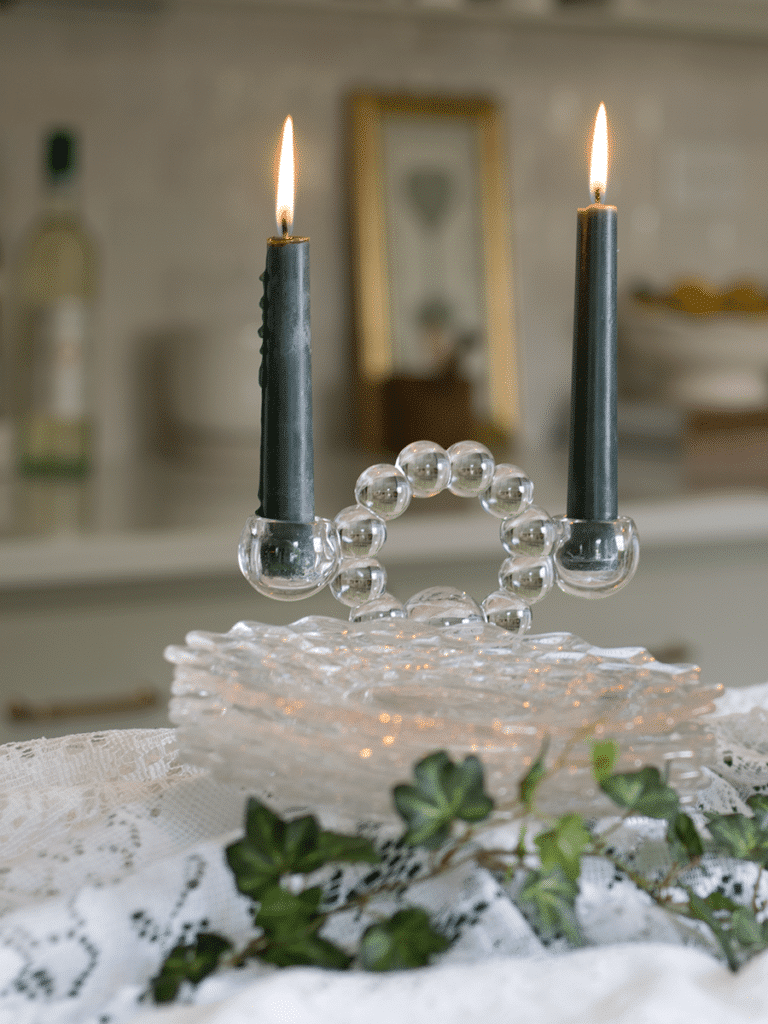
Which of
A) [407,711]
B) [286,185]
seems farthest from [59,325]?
[407,711]

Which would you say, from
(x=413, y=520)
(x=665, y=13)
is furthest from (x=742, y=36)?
(x=413, y=520)

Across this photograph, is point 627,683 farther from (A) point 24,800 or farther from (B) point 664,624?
(B) point 664,624

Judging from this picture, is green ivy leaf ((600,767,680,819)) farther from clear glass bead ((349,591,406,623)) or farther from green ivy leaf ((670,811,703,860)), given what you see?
clear glass bead ((349,591,406,623))

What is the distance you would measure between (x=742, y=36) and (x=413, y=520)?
3.48 ft

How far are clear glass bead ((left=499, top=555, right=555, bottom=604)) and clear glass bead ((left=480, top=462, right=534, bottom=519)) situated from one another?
0.02 m

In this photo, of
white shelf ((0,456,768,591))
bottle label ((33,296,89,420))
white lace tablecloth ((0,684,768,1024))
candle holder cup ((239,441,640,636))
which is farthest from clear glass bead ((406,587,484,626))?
bottle label ((33,296,89,420))

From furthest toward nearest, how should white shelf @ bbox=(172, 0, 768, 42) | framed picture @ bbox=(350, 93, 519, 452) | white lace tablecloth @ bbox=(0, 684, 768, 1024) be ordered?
framed picture @ bbox=(350, 93, 519, 452)
white shelf @ bbox=(172, 0, 768, 42)
white lace tablecloth @ bbox=(0, 684, 768, 1024)

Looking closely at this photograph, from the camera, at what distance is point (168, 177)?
5.39 feet

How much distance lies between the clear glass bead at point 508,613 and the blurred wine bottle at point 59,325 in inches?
41.2

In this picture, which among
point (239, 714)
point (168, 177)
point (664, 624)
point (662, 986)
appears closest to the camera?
point (662, 986)

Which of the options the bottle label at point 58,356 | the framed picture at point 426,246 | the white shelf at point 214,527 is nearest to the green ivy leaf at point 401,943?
the white shelf at point 214,527

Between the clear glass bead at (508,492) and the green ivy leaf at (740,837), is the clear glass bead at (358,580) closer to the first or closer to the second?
the clear glass bead at (508,492)

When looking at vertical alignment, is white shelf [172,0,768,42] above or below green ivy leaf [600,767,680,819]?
above

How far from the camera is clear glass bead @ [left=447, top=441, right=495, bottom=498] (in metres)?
0.49
